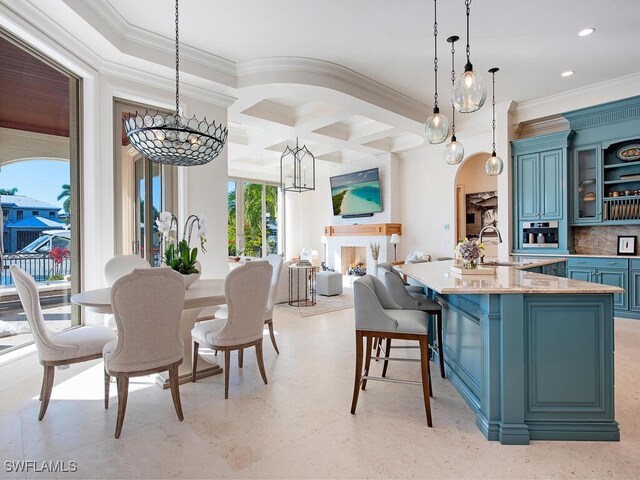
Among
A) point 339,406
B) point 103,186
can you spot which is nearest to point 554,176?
point 339,406

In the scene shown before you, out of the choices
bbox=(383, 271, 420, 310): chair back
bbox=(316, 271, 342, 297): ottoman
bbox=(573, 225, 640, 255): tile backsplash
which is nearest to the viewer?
bbox=(383, 271, 420, 310): chair back

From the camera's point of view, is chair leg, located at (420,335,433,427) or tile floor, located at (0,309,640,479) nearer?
tile floor, located at (0,309,640,479)

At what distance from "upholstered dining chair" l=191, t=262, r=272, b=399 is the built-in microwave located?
4.80 metres

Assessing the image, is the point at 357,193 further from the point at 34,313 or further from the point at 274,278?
the point at 34,313

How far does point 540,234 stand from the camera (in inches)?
223

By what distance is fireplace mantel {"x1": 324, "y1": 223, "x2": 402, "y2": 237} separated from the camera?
830 centimetres

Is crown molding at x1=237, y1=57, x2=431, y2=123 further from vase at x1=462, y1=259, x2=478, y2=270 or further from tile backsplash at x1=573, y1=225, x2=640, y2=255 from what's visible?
→ tile backsplash at x1=573, y1=225, x2=640, y2=255

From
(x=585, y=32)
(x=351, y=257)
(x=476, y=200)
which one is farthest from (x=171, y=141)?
(x=351, y=257)

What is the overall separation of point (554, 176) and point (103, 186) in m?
6.23

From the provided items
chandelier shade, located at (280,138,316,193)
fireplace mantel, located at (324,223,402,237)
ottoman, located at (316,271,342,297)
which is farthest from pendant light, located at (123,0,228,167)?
fireplace mantel, located at (324,223,402,237)

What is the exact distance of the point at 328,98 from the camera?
490 cm

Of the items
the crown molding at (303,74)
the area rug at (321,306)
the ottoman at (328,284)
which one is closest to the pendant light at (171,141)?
the crown molding at (303,74)

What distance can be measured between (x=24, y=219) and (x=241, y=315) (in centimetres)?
220

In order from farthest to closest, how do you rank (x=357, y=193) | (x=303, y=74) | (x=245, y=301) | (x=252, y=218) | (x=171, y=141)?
(x=252, y=218) < (x=357, y=193) < (x=303, y=74) < (x=245, y=301) < (x=171, y=141)
